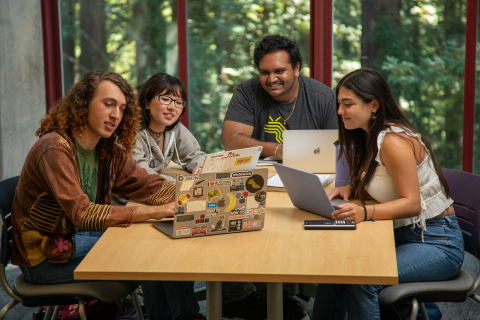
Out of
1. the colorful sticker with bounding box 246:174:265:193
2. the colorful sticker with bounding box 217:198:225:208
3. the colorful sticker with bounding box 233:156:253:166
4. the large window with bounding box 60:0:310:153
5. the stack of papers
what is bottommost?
A: the stack of papers

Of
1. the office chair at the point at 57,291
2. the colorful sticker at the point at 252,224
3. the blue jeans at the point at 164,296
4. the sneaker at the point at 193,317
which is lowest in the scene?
the sneaker at the point at 193,317

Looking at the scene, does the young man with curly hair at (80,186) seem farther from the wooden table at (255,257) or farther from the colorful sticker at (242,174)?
the colorful sticker at (242,174)

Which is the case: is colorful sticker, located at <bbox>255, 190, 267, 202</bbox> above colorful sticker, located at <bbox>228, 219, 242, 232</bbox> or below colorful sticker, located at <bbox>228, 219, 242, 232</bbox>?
above

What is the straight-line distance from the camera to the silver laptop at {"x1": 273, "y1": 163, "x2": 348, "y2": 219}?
1585mm

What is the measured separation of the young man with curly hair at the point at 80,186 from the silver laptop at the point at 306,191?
1.45 feet

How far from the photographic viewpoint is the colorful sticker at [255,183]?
4.96ft

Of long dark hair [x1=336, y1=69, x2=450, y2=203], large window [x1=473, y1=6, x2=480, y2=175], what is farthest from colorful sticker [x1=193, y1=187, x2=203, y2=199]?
large window [x1=473, y1=6, x2=480, y2=175]

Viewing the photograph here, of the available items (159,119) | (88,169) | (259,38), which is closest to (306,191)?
(88,169)

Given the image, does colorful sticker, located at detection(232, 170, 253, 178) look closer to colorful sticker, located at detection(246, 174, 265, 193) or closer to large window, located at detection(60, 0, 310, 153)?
colorful sticker, located at detection(246, 174, 265, 193)

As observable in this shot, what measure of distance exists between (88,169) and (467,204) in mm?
1562

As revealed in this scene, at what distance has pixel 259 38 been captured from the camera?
12.7 feet

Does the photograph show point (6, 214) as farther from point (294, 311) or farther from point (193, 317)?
point (294, 311)

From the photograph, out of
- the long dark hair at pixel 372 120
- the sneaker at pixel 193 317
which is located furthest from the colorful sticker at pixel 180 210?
the long dark hair at pixel 372 120

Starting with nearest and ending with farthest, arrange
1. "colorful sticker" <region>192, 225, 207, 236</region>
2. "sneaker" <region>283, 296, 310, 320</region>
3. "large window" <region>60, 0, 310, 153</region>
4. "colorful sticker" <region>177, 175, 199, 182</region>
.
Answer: "colorful sticker" <region>177, 175, 199, 182</region> < "colorful sticker" <region>192, 225, 207, 236</region> < "sneaker" <region>283, 296, 310, 320</region> < "large window" <region>60, 0, 310, 153</region>
